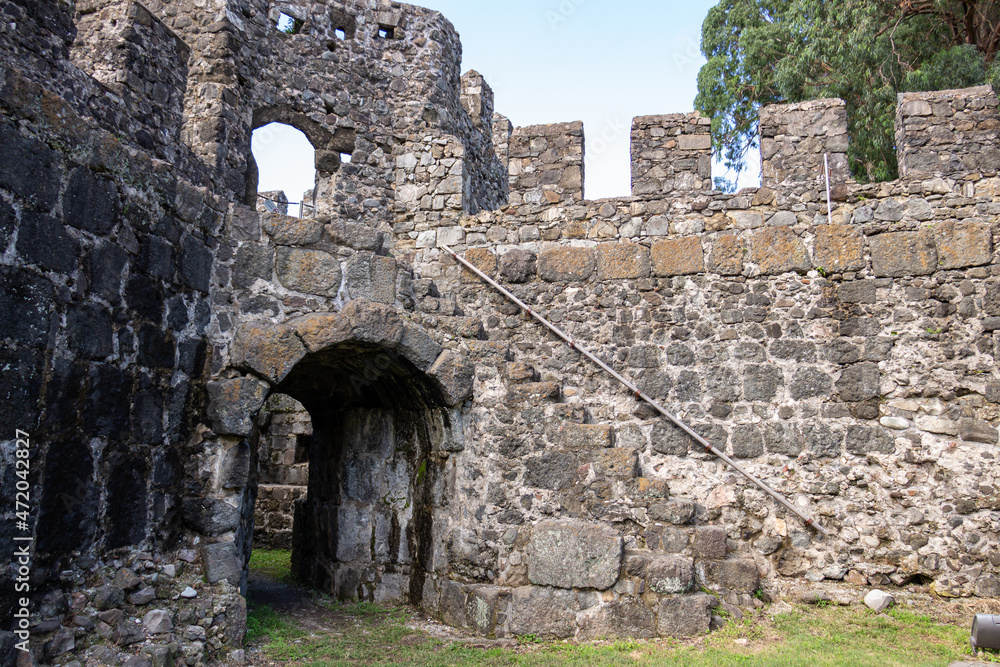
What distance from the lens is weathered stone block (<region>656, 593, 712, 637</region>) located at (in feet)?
18.4

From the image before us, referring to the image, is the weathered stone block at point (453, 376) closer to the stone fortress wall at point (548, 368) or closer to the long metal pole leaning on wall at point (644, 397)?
the stone fortress wall at point (548, 368)

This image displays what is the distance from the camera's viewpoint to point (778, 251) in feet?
21.0

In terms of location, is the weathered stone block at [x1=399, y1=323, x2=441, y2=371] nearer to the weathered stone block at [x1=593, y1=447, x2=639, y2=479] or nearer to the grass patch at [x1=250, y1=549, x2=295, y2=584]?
the weathered stone block at [x1=593, y1=447, x2=639, y2=479]

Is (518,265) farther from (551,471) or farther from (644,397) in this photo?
(551,471)

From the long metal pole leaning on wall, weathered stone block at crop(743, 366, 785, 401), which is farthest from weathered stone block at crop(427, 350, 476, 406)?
weathered stone block at crop(743, 366, 785, 401)

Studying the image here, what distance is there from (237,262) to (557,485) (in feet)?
9.98

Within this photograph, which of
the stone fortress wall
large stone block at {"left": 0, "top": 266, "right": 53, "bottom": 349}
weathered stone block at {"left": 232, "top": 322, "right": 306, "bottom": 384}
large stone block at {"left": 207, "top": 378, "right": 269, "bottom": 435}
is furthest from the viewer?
weathered stone block at {"left": 232, "top": 322, "right": 306, "bottom": 384}

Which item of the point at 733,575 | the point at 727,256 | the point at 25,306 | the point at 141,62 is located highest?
the point at 141,62

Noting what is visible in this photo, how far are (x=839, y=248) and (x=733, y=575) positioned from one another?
2.81 meters

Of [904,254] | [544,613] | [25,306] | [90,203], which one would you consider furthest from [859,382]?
[25,306]

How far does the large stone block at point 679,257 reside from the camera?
21.4 ft

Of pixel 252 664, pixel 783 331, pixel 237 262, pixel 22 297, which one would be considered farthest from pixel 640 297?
pixel 22 297

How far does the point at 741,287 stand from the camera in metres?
6.43

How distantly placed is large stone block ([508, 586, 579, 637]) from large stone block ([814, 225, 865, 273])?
341 cm
